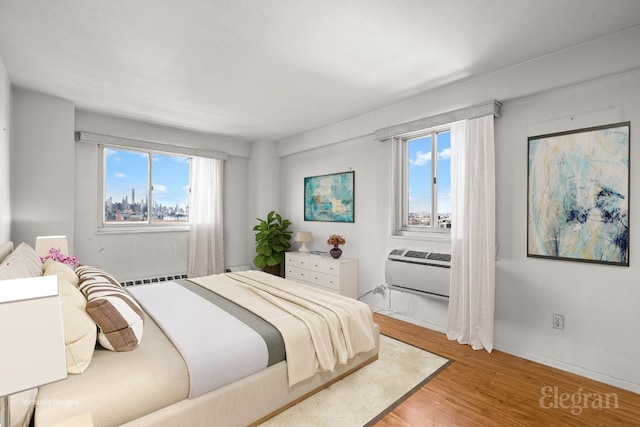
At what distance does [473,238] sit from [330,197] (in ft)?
7.65

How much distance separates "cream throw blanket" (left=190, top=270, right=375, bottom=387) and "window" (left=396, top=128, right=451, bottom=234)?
1.66 meters

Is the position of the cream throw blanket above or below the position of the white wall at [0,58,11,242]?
below

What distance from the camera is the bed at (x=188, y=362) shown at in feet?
4.53

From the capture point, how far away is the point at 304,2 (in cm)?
195

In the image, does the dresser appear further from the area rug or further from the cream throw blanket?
the area rug

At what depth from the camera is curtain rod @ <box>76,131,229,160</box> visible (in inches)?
159

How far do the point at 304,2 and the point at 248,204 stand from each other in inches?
167

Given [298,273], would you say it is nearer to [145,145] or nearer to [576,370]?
[145,145]

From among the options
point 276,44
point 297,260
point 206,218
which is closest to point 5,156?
point 206,218

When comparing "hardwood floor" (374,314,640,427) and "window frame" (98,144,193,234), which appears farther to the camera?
"window frame" (98,144,193,234)

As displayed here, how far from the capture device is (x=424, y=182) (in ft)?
12.3

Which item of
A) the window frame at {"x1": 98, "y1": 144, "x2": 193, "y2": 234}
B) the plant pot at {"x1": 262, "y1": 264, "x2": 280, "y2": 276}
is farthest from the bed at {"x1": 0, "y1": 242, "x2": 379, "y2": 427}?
the plant pot at {"x1": 262, "y1": 264, "x2": 280, "y2": 276}

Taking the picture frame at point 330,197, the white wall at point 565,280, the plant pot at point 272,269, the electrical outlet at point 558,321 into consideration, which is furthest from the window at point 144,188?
the electrical outlet at point 558,321

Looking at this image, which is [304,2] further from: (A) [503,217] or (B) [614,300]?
(B) [614,300]
